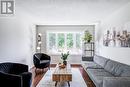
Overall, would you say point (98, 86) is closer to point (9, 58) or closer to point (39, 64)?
point (9, 58)

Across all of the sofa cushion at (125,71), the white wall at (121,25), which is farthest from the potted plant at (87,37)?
the sofa cushion at (125,71)

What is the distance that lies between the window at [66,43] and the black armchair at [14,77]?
5044 mm

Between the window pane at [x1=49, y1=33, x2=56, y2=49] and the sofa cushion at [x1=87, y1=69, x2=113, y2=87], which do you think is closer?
the sofa cushion at [x1=87, y1=69, x2=113, y2=87]

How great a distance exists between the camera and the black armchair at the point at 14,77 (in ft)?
11.9

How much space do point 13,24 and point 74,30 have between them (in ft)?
15.0

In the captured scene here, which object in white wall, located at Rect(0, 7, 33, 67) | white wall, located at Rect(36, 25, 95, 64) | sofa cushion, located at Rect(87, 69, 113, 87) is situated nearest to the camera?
sofa cushion, located at Rect(87, 69, 113, 87)

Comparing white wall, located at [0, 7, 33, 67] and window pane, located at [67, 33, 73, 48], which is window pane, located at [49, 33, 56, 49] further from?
white wall, located at [0, 7, 33, 67]

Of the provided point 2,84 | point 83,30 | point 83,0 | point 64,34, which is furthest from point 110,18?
point 2,84

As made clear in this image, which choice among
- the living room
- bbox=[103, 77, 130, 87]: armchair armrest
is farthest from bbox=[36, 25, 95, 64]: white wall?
bbox=[103, 77, 130, 87]: armchair armrest

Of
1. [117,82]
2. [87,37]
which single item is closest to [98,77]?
[117,82]

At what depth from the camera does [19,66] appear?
459 cm

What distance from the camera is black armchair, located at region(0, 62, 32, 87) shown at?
3.62m

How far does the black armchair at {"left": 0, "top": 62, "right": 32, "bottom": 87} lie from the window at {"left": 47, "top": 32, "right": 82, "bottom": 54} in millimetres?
5044

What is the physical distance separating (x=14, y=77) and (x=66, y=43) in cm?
619
